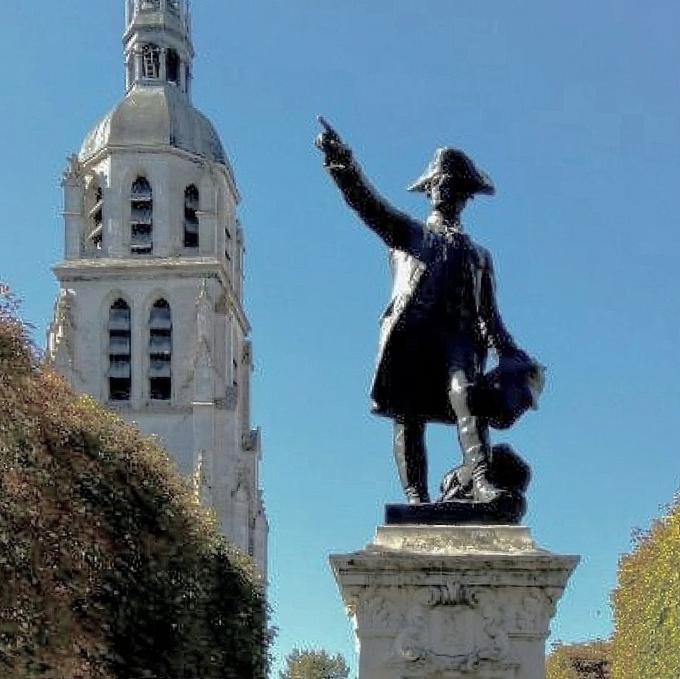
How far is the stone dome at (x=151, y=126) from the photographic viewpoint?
84000mm

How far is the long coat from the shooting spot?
1024 cm

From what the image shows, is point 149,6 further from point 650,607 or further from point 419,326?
point 419,326

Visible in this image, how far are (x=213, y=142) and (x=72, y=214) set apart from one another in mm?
9101

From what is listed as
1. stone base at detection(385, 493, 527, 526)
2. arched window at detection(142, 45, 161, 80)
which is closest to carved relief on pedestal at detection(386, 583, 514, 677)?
stone base at detection(385, 493, 527, 526)

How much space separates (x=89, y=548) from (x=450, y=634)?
2122 cm

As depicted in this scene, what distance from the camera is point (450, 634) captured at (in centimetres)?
922

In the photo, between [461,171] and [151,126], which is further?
[151,126]

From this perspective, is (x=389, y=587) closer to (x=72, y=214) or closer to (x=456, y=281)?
(x=456, y=281)

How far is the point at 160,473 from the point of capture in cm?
3594

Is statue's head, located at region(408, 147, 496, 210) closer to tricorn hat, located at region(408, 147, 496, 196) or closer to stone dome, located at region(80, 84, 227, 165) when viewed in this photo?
tricorn hat, located at region(408, 147, 496, 196)

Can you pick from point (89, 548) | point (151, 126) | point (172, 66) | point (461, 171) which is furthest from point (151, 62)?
point (461, 171)

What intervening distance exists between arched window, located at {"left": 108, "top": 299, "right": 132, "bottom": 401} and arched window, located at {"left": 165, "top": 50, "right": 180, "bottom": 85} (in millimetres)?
12890

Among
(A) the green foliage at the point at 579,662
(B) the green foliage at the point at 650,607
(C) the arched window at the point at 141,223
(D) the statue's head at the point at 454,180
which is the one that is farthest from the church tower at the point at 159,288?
(D) the statue's head at the point at 454,180

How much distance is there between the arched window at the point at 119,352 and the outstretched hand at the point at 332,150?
237 ft
